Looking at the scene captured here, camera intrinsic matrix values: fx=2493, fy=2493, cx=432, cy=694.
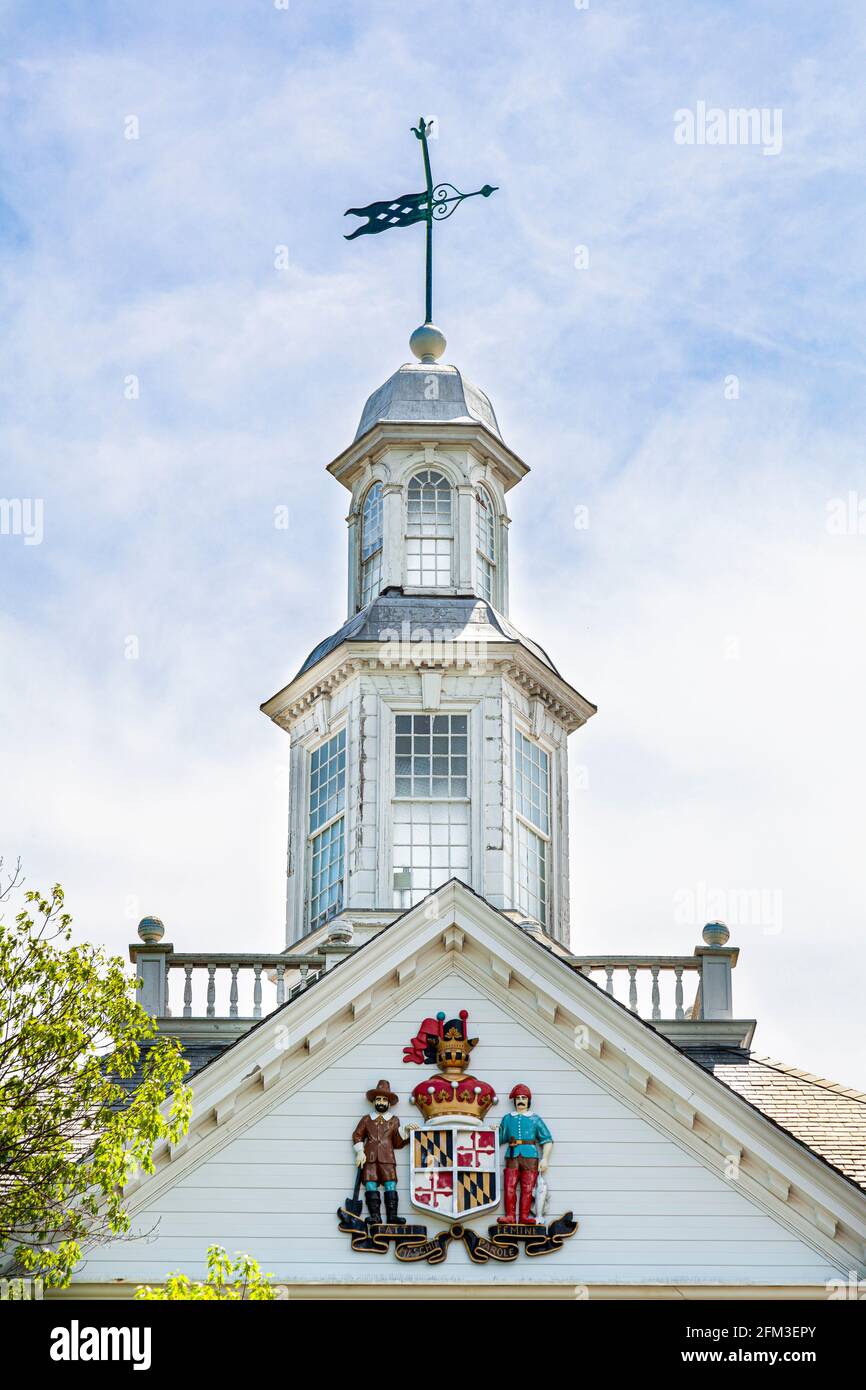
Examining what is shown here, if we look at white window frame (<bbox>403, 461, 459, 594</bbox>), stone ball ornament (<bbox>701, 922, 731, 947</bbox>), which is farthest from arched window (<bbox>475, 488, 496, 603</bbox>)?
stone ball ornament (<bbox>701, 922, 731, 947</bbox>)

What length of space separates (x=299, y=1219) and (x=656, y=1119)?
154 inches

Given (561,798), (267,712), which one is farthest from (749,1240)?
(267,712)

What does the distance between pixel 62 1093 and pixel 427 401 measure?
16.8m

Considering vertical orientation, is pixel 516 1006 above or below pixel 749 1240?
above

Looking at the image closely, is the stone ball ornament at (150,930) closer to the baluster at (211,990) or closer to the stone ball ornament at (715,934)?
the baluster at (211,990)

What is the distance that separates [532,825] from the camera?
33.4 metres

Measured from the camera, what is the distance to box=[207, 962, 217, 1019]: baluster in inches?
1162

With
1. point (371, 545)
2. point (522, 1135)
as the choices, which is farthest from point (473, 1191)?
point (371, 545)

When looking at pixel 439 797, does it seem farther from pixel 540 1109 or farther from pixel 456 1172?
pixel 456 1172

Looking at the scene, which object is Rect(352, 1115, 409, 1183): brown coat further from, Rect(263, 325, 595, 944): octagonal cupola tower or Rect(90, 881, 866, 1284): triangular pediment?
Rect(263, 325, 595, 944): octagonal cupola tower
